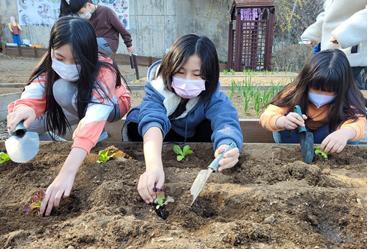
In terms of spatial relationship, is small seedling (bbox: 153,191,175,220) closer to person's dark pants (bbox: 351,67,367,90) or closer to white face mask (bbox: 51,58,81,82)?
white face mask (bbox: 51,58,81,82)

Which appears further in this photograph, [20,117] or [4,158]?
[4,158]

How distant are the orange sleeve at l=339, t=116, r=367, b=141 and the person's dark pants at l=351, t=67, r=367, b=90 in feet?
2.47

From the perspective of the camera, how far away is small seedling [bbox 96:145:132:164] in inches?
68.3

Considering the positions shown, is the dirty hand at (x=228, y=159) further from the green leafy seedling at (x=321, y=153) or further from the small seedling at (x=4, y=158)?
the small seedling at (x=4, y=158)

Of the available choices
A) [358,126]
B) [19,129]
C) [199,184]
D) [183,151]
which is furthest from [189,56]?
[358,126]

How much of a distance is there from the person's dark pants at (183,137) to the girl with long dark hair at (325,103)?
0.31 meters

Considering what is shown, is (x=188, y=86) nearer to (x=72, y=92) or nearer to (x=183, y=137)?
(x=183, y=137)

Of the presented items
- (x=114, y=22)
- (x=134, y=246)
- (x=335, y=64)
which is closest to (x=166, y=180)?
(x=134, y=246)

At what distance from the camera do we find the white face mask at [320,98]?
6.71ft

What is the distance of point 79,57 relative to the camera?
1.79 m

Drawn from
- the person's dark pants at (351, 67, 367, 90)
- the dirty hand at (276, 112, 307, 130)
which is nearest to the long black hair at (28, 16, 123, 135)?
the dirty hand at (276, 112, 307, 130)

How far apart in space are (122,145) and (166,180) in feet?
1.75

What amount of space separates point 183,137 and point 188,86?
1.71 feet

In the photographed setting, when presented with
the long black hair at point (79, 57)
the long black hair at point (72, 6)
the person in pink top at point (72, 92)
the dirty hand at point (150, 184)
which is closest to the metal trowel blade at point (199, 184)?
the dirty hand at point (150, 184)
